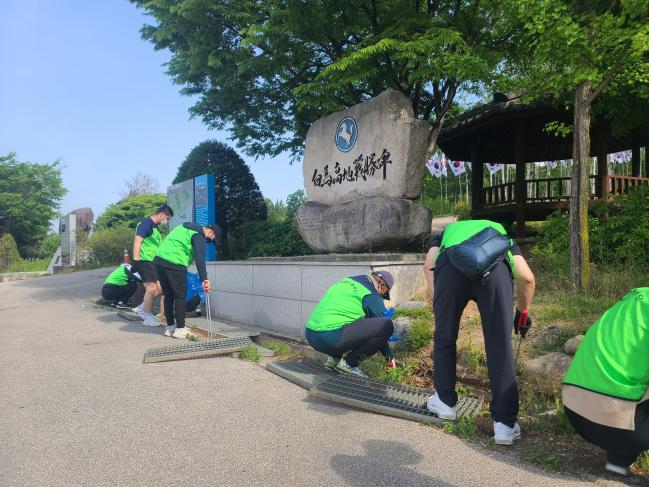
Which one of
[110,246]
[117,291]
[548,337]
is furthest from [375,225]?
[110,246]

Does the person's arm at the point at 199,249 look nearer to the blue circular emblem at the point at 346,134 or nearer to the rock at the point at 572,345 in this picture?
the blue circular emblem at the point at 346,134

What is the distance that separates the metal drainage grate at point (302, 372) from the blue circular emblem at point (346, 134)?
152 inches

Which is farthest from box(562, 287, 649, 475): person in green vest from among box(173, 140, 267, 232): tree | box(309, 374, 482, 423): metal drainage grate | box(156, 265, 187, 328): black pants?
box(173, 140, 267, 232): tree

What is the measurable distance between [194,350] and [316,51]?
685 cm

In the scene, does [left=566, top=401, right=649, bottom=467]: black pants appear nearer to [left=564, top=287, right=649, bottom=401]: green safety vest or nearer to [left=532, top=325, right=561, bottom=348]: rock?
[left=564, top=287, right=649, bottom=401]: green safety vest

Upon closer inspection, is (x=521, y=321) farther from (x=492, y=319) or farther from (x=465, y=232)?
(x=465, y=232)

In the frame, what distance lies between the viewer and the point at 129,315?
8.59 meters

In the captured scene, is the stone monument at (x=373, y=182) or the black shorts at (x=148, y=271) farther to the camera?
the black shorts at (x=148, y=271)

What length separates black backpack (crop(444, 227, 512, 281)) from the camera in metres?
2.89

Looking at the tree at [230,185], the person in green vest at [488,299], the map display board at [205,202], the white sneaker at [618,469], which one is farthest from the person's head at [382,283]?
the tree at [230,185]

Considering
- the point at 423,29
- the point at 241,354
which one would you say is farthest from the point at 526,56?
the point at 241,354

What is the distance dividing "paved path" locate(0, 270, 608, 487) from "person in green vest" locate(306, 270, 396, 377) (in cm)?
54

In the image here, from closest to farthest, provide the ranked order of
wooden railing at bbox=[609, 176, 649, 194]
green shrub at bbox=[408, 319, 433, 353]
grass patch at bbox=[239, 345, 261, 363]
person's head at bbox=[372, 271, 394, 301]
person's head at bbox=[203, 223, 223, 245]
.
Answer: person's head at bbox=[372, 271, 394, 301]
green shrub at bbox=[408, 319, 433, 353]
grass patch at bbox=[239, 345, 261, 363]
person's head at bbox=[203, 223, 223, 245]
wooden railing at bbox=[609, 176, 649, 194]

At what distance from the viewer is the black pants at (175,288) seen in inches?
253
